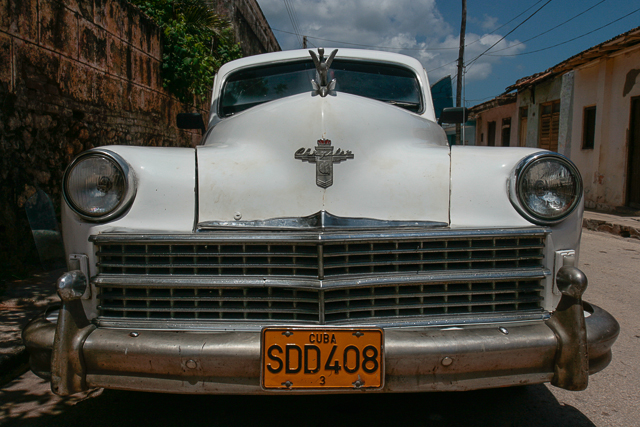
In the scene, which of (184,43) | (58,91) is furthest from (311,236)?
(184,43)

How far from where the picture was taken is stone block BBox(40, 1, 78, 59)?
470cm

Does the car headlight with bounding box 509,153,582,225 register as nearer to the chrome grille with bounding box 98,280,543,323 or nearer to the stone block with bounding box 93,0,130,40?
the chrome grille with bounding box 98,280,543,323

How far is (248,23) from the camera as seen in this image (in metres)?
13.5

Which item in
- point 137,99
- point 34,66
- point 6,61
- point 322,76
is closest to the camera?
point 322,76

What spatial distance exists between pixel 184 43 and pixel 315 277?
23.4 feet

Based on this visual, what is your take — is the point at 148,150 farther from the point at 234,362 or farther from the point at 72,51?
the point at 72,51

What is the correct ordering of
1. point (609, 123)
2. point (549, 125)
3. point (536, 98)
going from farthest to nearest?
point (536, 98), point (549, 125), point (609, 123)

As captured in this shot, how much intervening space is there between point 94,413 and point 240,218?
1140 mm

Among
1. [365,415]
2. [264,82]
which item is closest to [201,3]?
[264,82]

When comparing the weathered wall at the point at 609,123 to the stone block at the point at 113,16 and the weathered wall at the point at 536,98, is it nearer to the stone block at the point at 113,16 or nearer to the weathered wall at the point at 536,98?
the weathered wall at the point at 536,98

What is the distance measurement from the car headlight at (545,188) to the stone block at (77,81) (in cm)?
475

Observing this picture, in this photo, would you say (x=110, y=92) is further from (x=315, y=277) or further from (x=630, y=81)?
(x=630, y=81)

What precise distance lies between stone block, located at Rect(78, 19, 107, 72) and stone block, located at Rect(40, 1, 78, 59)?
0.12 meters

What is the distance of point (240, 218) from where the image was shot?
179 centimetres
